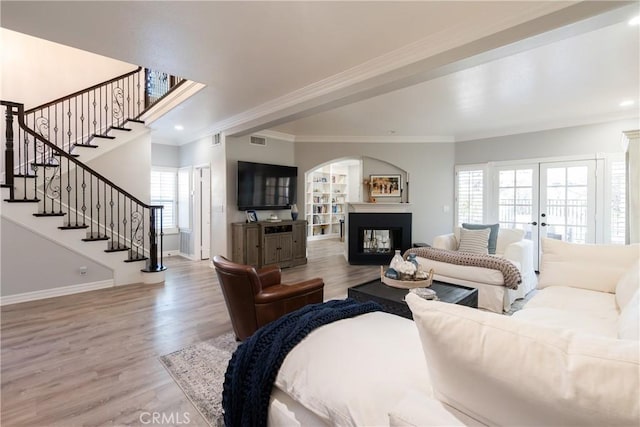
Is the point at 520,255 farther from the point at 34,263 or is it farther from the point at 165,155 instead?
the point at 165,155

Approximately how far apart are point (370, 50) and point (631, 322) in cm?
268

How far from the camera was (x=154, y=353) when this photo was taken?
2.60m

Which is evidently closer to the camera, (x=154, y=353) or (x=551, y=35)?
(x=551, y=35)

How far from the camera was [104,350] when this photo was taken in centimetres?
265

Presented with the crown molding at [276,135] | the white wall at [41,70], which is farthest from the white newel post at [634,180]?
the white wall at [41,70]

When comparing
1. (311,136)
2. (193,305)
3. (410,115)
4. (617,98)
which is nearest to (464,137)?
(410,115)

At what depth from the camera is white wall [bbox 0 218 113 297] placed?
12.6 feet

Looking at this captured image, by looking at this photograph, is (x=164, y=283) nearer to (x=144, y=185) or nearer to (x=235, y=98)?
(x=144, y=185)

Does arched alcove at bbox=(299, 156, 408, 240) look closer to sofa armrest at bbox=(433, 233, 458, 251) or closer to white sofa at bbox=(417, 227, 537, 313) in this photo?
sofa armrest at bbox=(433, 233, 458, 251)

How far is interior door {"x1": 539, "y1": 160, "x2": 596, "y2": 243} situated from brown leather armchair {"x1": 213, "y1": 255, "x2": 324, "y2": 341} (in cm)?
498

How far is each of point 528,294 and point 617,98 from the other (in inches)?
116

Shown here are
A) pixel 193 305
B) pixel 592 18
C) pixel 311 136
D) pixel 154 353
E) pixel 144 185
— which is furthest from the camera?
pixel 311 136

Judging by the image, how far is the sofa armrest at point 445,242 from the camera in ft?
15.9

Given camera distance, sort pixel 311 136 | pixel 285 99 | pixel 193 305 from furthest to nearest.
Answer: pixel 311 136 → pixel 285 99 → pixel 193 305
